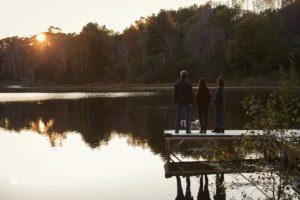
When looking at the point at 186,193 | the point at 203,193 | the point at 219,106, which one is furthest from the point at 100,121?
the point at 203,193

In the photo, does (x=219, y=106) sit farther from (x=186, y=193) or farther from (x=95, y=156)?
(x=95, y=156)

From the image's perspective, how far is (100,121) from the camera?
34125 mm

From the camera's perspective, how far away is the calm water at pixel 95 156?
47.3 ft

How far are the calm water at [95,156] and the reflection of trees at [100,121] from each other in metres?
0.06

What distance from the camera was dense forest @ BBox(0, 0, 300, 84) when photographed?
74625mm

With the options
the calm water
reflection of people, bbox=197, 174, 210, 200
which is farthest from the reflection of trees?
reflection of people, bbox=197, 174, 210, 200

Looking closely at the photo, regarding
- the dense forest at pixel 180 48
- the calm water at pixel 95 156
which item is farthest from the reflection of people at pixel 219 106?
the dense forest at pixel 180 48

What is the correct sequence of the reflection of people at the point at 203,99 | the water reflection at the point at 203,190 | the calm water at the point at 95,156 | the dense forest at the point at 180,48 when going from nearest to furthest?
the water reflection at the point at 203,190
the calm water at the point at 95,156
the reflection of people at the point at 203,99
the dense forest at the point at 180,48

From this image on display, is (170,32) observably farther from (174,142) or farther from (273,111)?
(273,111)

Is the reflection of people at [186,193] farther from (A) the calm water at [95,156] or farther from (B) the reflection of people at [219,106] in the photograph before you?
(B) the reflection of people at [219,106]

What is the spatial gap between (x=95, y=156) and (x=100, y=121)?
13451mm

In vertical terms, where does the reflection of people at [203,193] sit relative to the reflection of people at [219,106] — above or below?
below

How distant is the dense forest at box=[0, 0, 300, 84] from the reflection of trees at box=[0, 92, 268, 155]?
25151 millimetres

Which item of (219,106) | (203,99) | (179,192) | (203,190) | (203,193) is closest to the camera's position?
(203,193)
